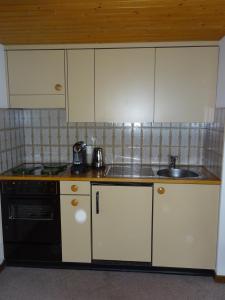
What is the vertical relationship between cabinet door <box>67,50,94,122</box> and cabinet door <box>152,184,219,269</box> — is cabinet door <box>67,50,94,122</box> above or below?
above

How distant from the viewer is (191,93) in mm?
2342

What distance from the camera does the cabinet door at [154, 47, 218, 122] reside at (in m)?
2.29

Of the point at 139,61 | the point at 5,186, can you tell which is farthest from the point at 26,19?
the point at 5,186

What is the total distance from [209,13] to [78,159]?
69.2 inches

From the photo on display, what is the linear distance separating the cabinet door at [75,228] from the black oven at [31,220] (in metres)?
0.06

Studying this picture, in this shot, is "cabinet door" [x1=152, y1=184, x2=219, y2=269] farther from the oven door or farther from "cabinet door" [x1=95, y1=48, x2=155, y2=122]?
the oven door

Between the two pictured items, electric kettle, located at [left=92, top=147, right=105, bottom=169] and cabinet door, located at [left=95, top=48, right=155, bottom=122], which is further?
electric kettle, located at [left=92, top=147, right=105, bottom=169]

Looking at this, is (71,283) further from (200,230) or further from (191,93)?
(191,93)

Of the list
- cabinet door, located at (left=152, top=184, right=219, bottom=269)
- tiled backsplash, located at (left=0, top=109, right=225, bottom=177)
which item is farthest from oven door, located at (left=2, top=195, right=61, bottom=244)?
cabinet door, located at (left=152, top=184, right=219, bottom=269)

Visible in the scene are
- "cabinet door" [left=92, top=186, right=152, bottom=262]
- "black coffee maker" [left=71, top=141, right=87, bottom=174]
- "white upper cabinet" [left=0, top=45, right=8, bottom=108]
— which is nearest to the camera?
"cabinet door" [left=92, top=186, right=152, bottom=262]

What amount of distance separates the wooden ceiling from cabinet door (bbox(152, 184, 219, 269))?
1.33 meters

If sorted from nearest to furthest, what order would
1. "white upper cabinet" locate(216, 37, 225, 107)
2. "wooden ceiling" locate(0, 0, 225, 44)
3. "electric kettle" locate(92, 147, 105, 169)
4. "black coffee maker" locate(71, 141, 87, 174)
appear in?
"wooden ceiling" locate(0, 0, 225, 44), "white upper cabinet" locate(216, 37, 225, 107), "black coffee maker" locate(71, 141, 87, 174), "electric kettle" locate(92, 147, 105, 169)

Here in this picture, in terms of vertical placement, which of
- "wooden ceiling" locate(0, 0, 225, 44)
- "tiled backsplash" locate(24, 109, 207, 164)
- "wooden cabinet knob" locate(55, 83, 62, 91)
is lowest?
"tiled backsplash" locate(24, 109, 207, 164)

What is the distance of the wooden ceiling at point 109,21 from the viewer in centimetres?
153
